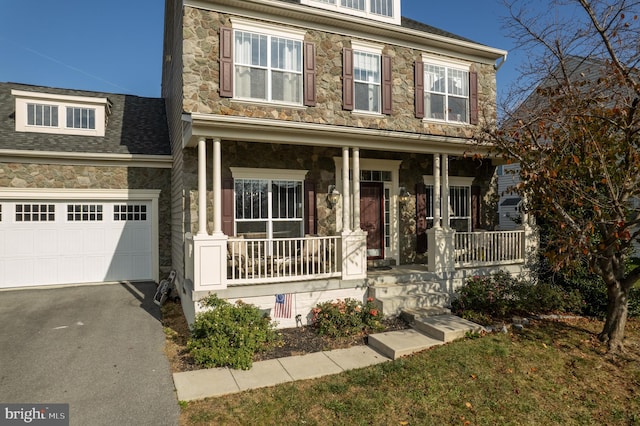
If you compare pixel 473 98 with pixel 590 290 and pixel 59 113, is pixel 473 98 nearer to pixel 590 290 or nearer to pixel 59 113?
pixel 590 290

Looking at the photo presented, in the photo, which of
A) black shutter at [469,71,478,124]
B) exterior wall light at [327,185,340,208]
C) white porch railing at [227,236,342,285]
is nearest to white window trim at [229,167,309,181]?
exterior wall light at [327,185,340,208]

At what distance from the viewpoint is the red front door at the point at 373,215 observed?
8.94m

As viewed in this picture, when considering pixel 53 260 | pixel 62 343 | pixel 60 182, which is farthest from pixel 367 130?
pixel 53 260

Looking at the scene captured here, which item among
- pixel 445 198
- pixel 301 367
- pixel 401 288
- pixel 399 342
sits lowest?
pixel 301 367

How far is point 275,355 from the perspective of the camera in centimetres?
545

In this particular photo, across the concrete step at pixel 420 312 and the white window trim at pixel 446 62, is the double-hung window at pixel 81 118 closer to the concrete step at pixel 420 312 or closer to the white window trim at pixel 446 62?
the white window trim at pixel 446 62

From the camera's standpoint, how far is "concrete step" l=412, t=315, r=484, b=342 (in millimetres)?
5738

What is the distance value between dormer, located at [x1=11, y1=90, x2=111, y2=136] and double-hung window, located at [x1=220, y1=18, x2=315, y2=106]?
5.29 m

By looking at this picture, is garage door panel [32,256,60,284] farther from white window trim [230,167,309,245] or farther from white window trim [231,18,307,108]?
white window trim [231,18,307,108]

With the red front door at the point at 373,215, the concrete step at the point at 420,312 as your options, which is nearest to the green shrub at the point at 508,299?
the concrete step at the point at 420,312

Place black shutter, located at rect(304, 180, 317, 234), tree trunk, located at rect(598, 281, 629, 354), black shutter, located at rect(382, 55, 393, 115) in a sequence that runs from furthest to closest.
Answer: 1. black shutter, located at rect(382, 55, 393, 115)
2. black shutter, located at rect(304, 180, 317, 234)
3. tree trunk, located at rect(598, 281, 629, 354)

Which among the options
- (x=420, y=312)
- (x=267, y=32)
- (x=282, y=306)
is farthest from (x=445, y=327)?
(x=267, y=32)

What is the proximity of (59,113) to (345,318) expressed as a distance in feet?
31.8

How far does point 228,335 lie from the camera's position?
5.32m
